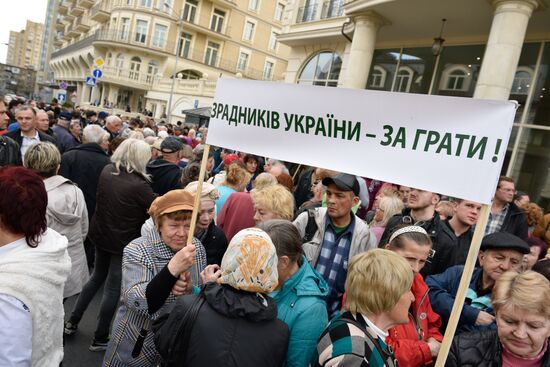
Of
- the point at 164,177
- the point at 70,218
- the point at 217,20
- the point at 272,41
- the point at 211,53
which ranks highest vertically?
the point at 217,20

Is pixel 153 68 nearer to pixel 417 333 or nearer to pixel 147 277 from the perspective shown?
pixel 147 277

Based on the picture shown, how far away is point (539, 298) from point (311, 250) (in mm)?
1490

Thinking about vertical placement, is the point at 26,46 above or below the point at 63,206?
above

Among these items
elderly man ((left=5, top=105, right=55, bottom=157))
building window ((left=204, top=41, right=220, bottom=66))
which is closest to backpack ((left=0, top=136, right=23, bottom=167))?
elderly man ((left=5, top=105, right=55, bottom=157))

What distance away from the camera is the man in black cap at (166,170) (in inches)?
190

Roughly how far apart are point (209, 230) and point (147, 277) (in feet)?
2.73

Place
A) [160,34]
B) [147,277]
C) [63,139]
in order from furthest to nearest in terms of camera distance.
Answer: [160,34], [63,139], [147,277]

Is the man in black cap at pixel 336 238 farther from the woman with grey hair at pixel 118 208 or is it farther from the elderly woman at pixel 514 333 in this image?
the woman with grey hair at pixel 118 208

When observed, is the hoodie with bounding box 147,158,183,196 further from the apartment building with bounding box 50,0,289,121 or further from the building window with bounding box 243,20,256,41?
the building window with bounding box 243,20,256,41

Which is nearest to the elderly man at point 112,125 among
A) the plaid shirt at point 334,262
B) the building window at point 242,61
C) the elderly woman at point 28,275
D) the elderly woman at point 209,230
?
the elderly woman at point 209,230

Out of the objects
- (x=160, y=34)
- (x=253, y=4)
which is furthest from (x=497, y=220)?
(x=253, y=4)

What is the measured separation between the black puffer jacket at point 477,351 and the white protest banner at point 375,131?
0.83m

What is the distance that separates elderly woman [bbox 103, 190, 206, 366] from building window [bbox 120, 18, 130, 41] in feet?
125

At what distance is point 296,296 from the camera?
2.02 m
